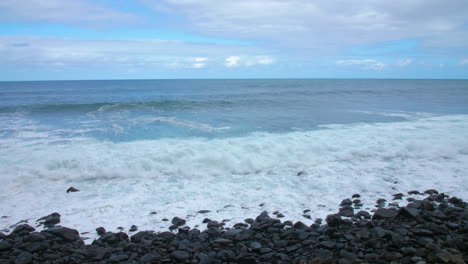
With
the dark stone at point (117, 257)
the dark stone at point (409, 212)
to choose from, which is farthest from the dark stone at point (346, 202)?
the dark stone at point (117, 257)

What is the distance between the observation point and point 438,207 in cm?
672

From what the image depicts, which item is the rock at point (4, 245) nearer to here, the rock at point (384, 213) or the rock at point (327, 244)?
the rock at point (327, 244)

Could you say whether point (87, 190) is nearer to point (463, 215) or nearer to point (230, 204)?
point (230, 204)

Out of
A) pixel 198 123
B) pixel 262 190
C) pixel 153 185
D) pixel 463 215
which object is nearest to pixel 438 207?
pixel 463 215

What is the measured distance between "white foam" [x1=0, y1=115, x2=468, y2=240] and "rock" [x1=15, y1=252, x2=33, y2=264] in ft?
4.11

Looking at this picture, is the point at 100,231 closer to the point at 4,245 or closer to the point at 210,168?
the point at 4,245

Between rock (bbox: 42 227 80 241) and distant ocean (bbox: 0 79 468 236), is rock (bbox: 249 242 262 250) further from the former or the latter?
rock (bbox: 42 227 80 241)

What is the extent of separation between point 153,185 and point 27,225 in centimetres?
315

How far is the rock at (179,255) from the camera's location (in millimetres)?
4820

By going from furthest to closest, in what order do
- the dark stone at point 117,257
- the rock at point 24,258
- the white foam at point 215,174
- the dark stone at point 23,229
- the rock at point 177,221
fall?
the white foam at point 215,174 < the rock at point 177,221 < the dark stone at point 23,229 < the dark stone at point 117,257 < the rock at point 24,258

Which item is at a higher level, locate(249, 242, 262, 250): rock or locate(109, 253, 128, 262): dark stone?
locate(249, 242, 262, 250): rock

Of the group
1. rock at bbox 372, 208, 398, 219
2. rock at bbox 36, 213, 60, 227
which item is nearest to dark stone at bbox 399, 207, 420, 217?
rock at bbox 372, 208, 398, 219

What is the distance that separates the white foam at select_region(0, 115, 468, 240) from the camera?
274 inches

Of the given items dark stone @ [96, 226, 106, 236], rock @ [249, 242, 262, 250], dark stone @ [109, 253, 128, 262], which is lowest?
dark stone @ [96, 226, 106, 236]
